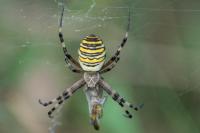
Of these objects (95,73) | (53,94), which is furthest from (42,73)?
(95,73)

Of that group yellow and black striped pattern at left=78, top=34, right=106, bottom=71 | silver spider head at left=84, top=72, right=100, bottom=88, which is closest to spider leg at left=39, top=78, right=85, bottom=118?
silver spider head at left=84, top=72, right=100, bottom=88

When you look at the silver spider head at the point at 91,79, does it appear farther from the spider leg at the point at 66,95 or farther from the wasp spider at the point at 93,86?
the spider leg at the point at 66,95

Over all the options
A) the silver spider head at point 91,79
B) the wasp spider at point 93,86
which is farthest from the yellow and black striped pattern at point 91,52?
the silver spider head at point 91,79

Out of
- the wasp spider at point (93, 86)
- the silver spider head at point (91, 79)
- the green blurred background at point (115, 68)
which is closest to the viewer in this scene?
the wasp spider at point (93, 86)

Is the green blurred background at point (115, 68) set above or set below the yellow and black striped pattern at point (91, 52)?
below

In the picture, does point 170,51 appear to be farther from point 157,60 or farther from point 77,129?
point 77,129
